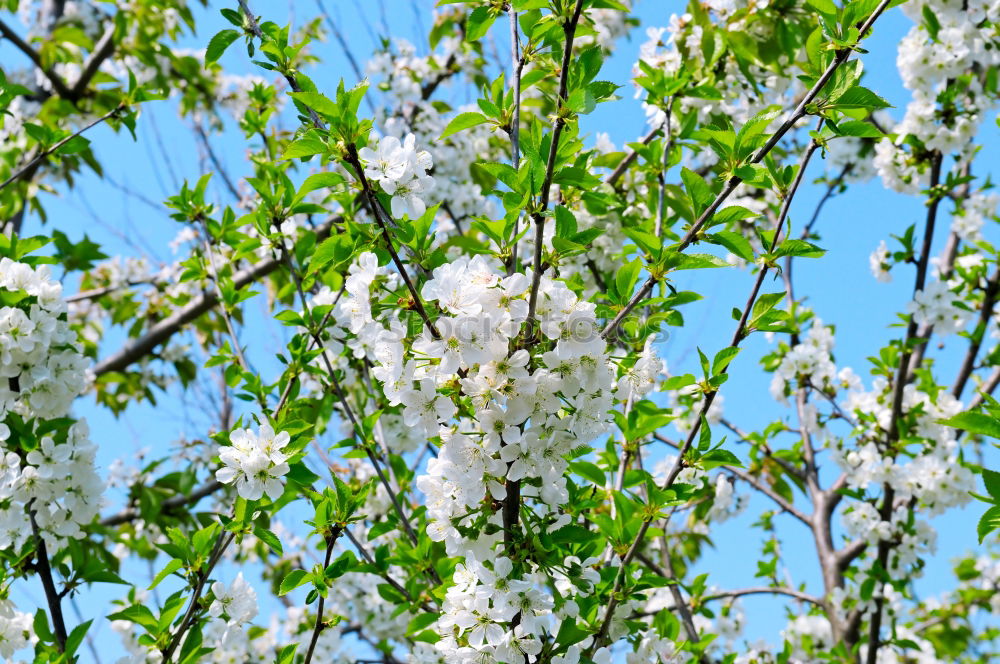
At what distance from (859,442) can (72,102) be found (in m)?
4.78

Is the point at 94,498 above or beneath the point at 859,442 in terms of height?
beneath

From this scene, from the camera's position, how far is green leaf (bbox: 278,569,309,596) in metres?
1.72

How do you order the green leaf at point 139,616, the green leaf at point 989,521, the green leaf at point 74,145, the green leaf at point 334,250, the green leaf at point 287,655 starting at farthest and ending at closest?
1. the green leaf at point 74,145
2. the green leaf at point 139,616
3. the green leaf at point 287,655
4. the green leaf at point 334,250
5. the green leaf at point 989,521

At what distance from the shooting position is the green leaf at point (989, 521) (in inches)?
51.9

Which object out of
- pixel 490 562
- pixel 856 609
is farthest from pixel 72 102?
pixel 856 609

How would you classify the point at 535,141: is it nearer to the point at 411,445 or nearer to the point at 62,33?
the point at 411,445

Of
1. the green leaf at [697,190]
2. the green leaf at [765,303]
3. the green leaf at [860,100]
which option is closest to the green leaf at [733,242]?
the green leaf at [697,190]

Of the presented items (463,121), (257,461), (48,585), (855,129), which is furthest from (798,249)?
(48,585)

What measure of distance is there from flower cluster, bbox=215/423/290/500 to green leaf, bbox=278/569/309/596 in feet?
0.56

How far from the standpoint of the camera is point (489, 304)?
138cm

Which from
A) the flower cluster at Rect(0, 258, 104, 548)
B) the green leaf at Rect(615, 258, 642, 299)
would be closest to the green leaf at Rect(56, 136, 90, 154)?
the flower cluster at Rect(0, 258, 104, 548)

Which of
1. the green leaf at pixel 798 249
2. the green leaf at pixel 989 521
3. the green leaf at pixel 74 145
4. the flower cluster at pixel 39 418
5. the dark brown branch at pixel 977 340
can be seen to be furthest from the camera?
the dark brown branch at pixel 977 340

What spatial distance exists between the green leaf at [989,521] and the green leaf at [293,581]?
1302 mm

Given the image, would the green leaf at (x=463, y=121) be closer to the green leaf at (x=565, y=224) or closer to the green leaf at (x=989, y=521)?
the green leaf at (x=565, y=224)
